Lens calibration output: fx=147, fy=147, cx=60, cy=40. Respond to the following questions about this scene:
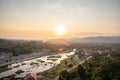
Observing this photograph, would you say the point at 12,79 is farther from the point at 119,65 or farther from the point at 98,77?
the point at 119,65

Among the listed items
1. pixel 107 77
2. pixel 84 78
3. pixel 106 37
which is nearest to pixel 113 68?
pixel 107 77

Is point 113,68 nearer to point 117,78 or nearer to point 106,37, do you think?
point 117,78

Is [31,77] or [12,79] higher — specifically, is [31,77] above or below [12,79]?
above

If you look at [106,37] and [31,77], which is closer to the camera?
[31,77]

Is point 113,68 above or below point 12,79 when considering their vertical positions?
above

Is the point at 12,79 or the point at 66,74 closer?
the point at 66,74

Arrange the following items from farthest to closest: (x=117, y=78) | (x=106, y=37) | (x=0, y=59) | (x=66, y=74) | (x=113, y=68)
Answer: (x=106, y=37) < (x=0, y=59) < (x=66, y=74) < (x=113, y=68) < (x=117, y=78)

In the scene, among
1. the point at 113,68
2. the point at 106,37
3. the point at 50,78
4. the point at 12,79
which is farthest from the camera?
the point at 106,37

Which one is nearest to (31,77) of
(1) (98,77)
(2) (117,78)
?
(1) (98,77)

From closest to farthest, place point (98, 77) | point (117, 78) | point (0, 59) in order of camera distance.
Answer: point (117, 78) < point (98, 77) < point (0, 59)
